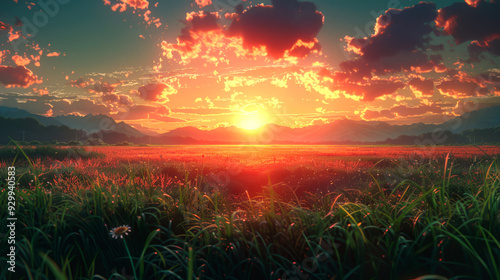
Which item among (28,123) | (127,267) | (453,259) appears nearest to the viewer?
(453,259)

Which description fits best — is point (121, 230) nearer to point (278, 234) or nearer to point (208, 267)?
point (208, 267)

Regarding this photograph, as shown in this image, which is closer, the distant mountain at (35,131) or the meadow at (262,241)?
the meadow at (262,241)

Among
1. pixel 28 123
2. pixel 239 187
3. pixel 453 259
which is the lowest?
pixel 239 187

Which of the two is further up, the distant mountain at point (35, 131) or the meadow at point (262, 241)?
the distant mountain at point (35, 131)

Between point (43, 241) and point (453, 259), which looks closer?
point (453, 259)

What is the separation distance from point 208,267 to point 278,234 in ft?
2.96

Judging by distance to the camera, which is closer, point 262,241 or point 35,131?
point 262,241

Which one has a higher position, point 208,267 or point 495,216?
point 495,216

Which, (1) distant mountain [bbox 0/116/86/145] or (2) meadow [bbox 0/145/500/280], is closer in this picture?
(2) meadow [bbox 0/145/500/280]

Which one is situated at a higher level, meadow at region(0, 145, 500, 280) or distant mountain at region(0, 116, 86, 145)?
distant mountain at region(0, 116, 86, 145)

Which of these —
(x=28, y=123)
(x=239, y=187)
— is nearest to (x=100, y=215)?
(x=239, y=187)

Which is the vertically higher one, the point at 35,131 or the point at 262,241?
the point at 35,131

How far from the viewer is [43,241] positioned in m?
3.59

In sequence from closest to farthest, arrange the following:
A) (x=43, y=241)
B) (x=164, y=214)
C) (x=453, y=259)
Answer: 1. (x=453, y=259)
2. (x=43, y=241)
3. (x=164, y=214)
